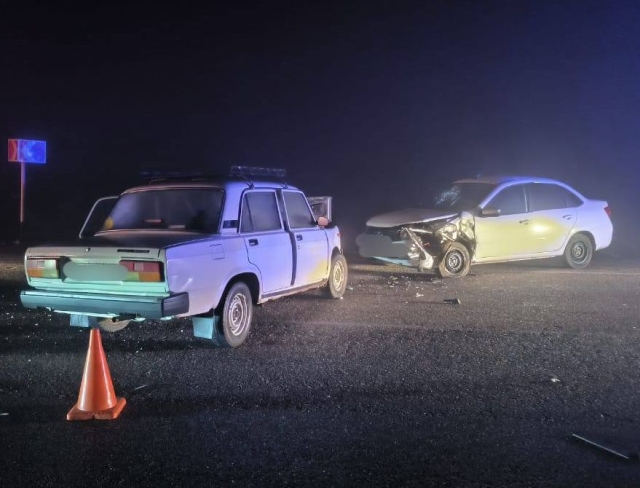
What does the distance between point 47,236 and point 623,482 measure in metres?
18.2

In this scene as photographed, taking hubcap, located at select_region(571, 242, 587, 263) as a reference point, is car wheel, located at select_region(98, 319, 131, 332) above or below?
below

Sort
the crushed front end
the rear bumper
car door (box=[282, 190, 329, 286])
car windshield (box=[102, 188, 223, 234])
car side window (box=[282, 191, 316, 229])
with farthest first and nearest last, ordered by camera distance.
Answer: the crushed front end, car side window (box=[282, 191, 316, 229]), car door (box=[282, 190, 329, 286]), car windshield (box=[102, 188, 223, 234]), the rear bumper

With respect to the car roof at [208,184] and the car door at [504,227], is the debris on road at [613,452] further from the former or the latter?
the car door at [504,227]

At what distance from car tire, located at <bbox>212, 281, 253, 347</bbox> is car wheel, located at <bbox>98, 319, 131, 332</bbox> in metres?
1.15

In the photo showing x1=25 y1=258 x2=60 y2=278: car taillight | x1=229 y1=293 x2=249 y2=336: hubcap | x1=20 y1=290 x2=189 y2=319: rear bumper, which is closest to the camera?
x1=20 y1=290 x2=189 y2=319: rear bumper

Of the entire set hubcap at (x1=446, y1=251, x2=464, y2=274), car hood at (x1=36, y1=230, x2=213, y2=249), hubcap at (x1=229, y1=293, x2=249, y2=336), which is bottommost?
hubcap at (x1=229, y1=293, x2=249, y2=336)

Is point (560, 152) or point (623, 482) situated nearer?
point (623, 482)

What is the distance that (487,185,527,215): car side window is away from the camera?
11.4 m

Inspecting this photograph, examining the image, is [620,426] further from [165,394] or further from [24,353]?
[24,353]

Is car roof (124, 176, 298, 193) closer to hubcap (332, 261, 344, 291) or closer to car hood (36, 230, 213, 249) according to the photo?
car hood (36, 230, 213, 249)

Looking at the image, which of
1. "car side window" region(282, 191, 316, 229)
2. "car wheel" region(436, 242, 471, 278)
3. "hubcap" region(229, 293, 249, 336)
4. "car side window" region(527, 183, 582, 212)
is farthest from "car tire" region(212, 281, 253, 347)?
"car side window" region(527, 183, 582, 212)

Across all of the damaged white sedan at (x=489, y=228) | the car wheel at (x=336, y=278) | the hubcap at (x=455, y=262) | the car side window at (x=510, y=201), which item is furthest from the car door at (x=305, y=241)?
the car side window at (x=510, y=201)

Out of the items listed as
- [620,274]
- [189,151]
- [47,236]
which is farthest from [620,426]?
[189,151]

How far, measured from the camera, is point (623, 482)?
3529 millimetres
